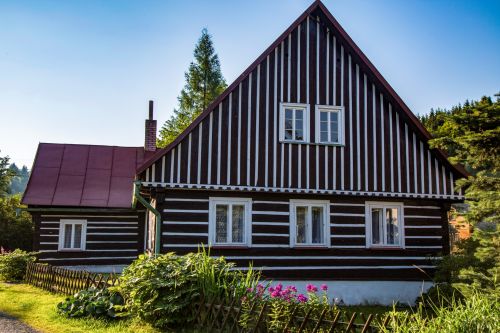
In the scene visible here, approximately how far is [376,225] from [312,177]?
110 inches

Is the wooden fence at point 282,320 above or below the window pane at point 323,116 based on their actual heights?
below

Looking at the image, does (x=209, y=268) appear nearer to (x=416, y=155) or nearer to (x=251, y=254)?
(x=251, y=254)

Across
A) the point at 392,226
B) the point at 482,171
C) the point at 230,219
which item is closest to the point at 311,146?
the point at 230,219

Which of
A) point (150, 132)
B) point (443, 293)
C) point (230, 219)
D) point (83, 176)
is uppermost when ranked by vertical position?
point (150, 132)

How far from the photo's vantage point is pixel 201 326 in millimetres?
7984

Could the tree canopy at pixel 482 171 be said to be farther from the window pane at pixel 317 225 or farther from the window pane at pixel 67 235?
the window pane at pixel 67 235

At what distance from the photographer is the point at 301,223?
1405cm

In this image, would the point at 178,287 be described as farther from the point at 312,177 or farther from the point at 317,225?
the point at 317,225

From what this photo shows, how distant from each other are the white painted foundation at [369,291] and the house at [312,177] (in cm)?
3

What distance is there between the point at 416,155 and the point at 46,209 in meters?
15.4

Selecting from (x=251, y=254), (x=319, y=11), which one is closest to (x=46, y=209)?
(x=251, y=254)

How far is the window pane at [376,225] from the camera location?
573 inches

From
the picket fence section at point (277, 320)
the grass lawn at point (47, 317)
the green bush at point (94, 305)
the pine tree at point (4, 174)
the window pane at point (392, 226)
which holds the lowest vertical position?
the grass lawn at point (47, 317)

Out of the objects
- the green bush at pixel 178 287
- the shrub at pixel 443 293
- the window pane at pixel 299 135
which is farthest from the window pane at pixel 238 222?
the shrub at pixel 443 293
